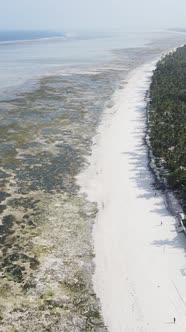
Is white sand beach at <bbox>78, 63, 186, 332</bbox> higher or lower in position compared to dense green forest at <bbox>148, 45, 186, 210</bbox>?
lower

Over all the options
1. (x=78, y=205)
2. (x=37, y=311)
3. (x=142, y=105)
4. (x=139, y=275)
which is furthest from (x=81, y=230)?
(x=142, y=105)

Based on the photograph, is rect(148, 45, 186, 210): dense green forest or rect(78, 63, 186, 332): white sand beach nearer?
rect(78, 63, 186, 332): white sand beach

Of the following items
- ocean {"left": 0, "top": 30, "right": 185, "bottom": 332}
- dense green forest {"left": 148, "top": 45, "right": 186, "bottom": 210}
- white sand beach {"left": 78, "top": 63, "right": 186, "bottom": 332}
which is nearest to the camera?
white sand beach {"left": 78, "top": 63, "right": 186, "bottom": 332}

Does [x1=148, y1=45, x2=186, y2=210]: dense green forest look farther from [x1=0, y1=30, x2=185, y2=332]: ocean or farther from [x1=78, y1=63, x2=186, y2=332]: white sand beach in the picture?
[x1=0, y1=30, x2=185, y2=332]: ocean

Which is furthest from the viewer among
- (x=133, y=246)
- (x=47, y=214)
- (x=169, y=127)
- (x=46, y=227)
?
(x=169, y=127)

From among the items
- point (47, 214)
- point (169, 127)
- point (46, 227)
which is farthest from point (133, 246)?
point (169, 127)

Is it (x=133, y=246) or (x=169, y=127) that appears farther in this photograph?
(x=169, y=127)

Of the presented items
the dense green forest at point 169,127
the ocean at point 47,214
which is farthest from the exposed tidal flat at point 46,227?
the dense green forest at point 169,127

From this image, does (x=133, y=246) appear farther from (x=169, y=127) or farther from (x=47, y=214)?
(x=169, y=127)

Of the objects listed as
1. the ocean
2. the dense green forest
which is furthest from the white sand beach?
the dense green forest
